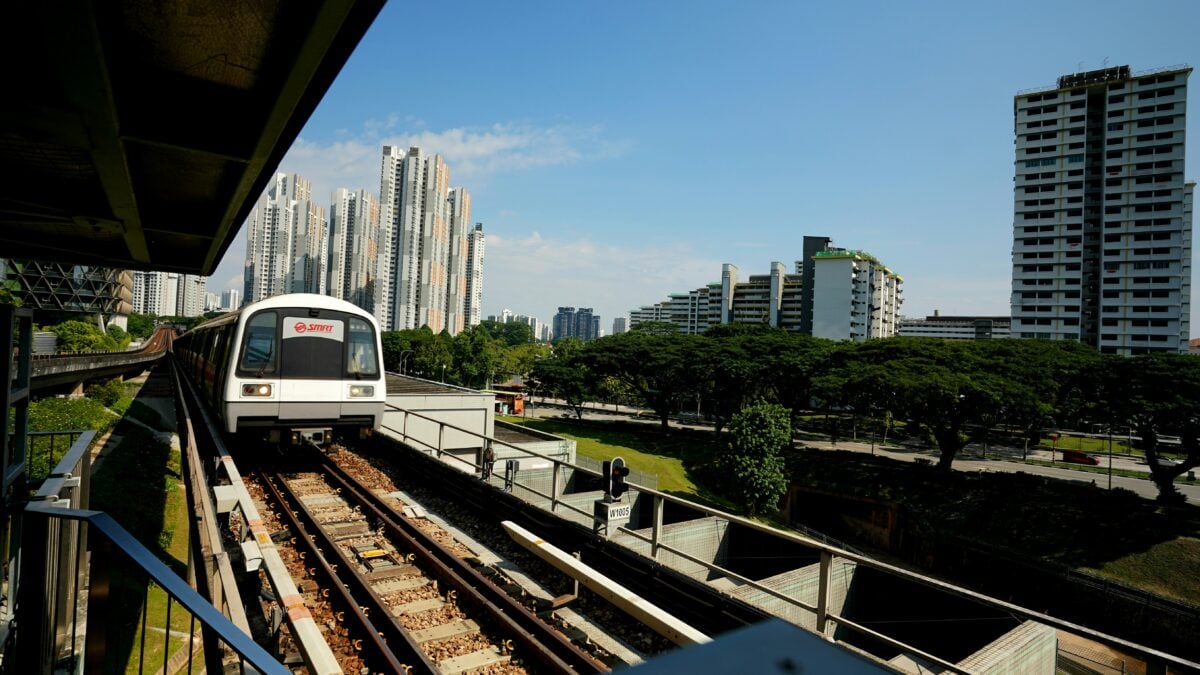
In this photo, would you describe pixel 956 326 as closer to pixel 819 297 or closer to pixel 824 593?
pixel 819 297

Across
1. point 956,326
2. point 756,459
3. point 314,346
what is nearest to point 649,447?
point 756,459

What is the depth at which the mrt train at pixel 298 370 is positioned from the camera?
11000mm

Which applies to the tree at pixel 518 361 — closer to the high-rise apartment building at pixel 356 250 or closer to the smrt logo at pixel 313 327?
the high-rise apartment building at pixel 356 250

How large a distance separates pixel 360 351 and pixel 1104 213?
89.7 metres

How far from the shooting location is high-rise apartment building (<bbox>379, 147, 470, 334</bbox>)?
114 metres

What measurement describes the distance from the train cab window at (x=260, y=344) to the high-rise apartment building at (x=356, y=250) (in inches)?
4375

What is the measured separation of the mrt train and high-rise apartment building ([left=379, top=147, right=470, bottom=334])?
10781 cm

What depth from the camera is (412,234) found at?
114375 mm

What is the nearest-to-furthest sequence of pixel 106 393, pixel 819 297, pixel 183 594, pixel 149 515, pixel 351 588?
pixel 183 594 < pixel 351 588 < pixel 149 515 < pixel 106 393 < pixel 819 297

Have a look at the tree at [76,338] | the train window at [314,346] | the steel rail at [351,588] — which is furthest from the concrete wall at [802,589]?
the tree at [76,338]

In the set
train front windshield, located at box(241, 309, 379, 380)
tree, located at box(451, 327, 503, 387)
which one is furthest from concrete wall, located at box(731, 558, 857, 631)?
tree, located at box(451, 327, 503, 387)

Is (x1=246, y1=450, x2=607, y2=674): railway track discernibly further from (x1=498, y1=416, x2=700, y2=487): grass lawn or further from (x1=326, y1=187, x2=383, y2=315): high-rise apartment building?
(x1=326, y1=187, x2=383, y2=315): high-rise apartment building

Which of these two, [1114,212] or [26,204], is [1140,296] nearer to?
[1114,212]

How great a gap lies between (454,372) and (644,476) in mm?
43357
